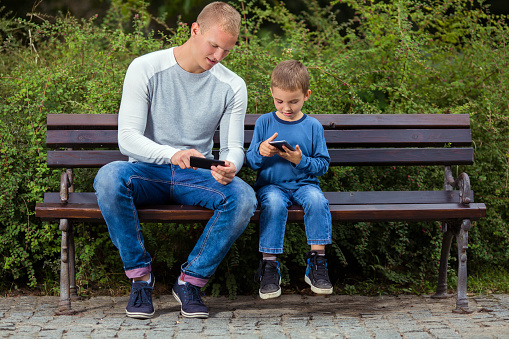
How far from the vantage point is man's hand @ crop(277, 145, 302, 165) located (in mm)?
3550

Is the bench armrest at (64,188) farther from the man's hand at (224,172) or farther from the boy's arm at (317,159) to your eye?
the boy's arm at (317,159)

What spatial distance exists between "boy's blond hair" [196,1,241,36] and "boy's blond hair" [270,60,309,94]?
36 cm

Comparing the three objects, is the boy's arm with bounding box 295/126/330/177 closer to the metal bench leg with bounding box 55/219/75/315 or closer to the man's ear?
the man's ear

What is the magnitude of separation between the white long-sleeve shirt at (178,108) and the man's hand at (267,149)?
0.16m

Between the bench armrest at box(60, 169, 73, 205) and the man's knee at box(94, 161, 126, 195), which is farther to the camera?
the bench armrest at box(60, 169, 73, 205)

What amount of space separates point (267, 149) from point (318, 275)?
77cm

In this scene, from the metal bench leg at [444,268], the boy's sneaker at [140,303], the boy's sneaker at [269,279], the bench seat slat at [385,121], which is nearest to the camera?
the boy's sneaker at [269,279]

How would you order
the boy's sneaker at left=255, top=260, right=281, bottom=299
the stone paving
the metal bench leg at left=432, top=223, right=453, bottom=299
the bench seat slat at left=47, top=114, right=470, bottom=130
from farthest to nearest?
the bench seat slat at left=47, top=114, right=470, bottom=130, the metal bench leg at left=432, top=223, right=453, bottom=299, the boy's sneaker at left=255, top=260, right=281, bottom=299, the stone paving

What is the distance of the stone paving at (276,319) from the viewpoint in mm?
3289

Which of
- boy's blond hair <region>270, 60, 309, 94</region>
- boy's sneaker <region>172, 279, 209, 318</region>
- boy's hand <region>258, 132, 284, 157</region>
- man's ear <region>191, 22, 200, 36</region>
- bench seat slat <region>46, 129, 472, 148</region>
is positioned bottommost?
boy's sneaker <region>172, 279, 209, 318</region>

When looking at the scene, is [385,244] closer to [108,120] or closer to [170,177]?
[170,177]

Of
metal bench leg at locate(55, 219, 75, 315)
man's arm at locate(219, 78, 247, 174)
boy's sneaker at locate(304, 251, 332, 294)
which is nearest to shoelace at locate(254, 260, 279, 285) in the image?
boy's sneaker at locate(304, 251, 332, 294)

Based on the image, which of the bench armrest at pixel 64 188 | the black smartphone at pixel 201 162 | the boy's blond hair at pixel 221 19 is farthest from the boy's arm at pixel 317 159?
the bench armrest at pixel 64 188

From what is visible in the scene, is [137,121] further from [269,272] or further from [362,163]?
[362,163]
